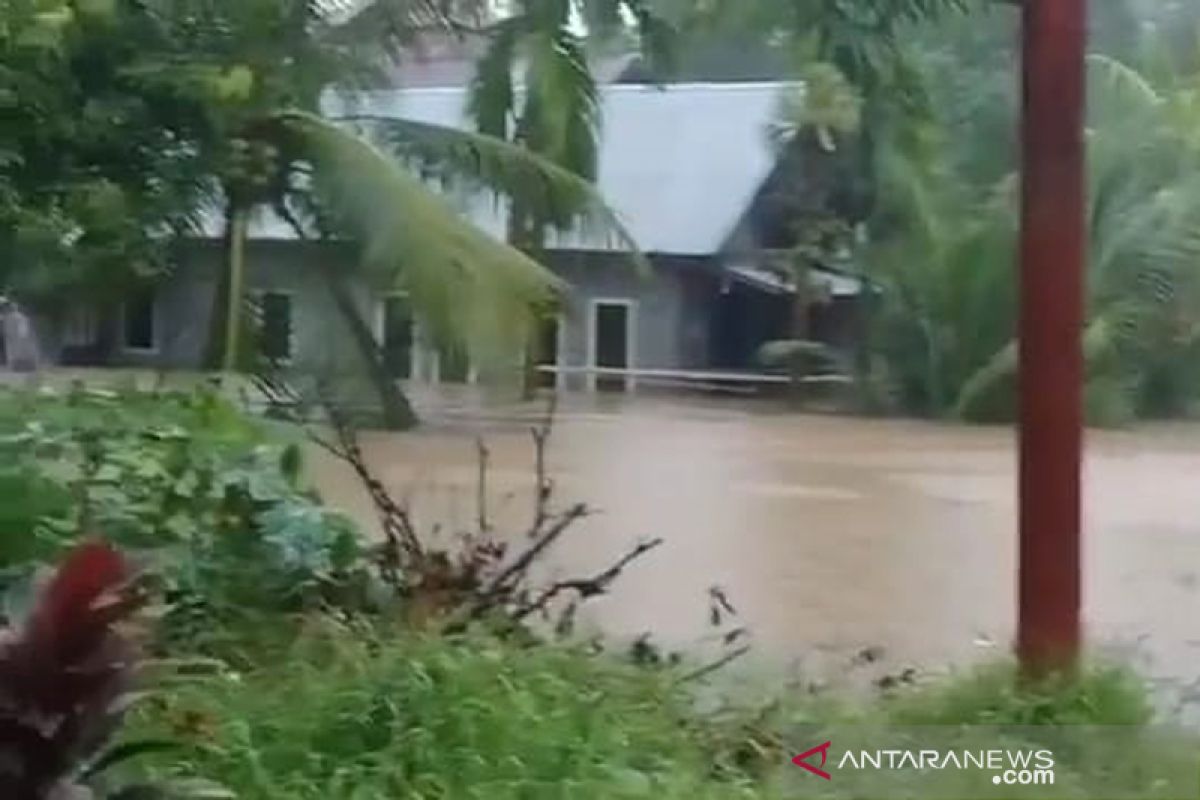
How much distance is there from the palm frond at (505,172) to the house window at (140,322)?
64cm

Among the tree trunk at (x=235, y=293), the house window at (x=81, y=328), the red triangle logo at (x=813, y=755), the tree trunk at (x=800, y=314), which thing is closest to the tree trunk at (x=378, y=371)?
the tree trunk at (x=235, y=293)

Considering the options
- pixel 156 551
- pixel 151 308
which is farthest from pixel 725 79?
pixel 156 551

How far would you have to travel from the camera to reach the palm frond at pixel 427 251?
4453 millimetres

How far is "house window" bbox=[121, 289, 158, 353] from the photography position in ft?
14.5

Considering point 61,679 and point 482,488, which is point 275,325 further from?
point 61,679

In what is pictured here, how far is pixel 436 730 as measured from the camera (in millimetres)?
2844

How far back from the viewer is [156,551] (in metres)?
3.51

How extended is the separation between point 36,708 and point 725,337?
2.80 meters

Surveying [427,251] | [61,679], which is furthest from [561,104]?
[61,679]

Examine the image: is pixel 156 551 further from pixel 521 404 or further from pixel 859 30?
pixel 859 30

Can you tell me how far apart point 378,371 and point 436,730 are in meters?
1.87

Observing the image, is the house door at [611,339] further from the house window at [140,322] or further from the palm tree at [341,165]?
the house window at [140,322]

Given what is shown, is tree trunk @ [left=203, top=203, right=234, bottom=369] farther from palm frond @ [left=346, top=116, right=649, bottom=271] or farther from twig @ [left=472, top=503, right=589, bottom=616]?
twig @ [left=472, top=503, right=589, bottom=616]

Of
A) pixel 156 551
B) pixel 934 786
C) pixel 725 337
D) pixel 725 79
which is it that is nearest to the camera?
pixel 934 786
